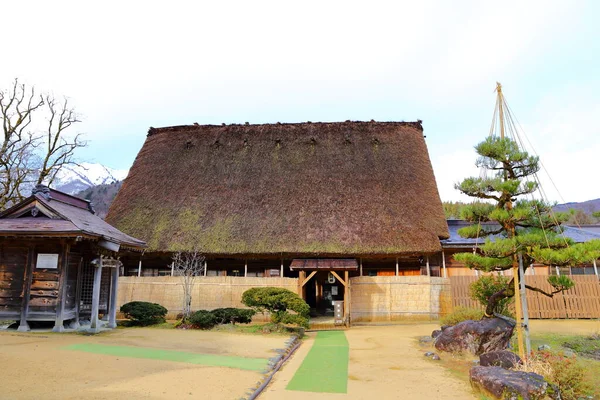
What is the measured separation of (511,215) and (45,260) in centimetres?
1294

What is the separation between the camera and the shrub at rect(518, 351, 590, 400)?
261 inches

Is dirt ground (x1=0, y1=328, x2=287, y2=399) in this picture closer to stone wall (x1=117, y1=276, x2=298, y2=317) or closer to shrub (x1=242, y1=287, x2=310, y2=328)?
shrub (x1=242, y1=287, x2=310, y2=328)

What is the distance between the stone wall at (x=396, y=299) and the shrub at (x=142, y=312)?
816 centimetres

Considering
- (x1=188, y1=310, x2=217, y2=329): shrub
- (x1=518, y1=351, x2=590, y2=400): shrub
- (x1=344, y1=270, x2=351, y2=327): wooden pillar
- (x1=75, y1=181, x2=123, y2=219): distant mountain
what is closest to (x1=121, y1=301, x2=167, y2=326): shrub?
(x1=188, y1=310, x2=217, y2=329): shrub

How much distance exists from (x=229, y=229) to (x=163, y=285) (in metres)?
3.93

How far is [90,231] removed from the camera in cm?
1190

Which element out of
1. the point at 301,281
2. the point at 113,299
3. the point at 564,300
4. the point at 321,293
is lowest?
the point at 564,300

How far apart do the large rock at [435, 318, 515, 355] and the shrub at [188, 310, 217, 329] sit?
8.00 m

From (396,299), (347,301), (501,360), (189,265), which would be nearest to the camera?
(501,360)

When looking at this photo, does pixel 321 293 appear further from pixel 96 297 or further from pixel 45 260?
pixel 45 260

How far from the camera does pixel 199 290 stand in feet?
60.5

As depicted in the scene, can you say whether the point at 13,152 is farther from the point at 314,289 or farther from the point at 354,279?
the point at 354,279

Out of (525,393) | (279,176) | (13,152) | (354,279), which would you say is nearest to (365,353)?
(525,393)

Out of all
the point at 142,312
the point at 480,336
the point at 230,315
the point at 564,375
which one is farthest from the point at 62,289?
the point at 564,375
